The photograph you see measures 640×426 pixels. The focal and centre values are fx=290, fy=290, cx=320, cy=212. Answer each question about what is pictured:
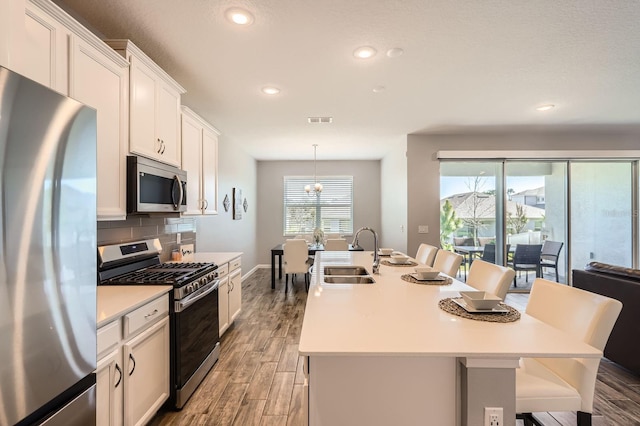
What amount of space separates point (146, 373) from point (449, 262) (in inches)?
97.6

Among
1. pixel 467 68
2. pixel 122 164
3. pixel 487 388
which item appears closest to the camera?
pixel 487 388

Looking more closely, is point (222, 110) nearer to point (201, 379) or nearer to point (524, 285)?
point (201, 379)

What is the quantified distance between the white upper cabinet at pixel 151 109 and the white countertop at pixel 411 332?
1632 millimetres

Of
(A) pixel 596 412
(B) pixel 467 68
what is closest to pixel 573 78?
(B) pixel 467 68

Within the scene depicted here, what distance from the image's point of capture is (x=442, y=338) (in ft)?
3.71

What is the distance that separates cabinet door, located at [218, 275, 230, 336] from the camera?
2946 mm

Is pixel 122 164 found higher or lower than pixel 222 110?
lower

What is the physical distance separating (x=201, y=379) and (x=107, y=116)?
2005 mm

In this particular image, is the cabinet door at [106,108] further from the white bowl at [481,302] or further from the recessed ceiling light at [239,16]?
the white bowl at [481,302]

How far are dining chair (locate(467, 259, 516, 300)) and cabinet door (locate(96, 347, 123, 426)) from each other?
2.17m

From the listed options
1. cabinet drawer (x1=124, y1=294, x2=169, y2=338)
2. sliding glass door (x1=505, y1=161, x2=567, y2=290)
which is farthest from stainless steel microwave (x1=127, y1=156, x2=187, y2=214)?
sliding glass door (x1=505, y1=161, x2=567, y2=290)

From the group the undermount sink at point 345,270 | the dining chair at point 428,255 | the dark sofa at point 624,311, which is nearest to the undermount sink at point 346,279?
the undermount sink at point 345,270

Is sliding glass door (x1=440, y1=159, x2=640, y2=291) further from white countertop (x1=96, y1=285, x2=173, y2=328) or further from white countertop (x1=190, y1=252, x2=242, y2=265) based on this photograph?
white countertop (x1=96, y1=285, x2=173, y2=328)

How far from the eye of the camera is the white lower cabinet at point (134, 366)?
1.36 m
